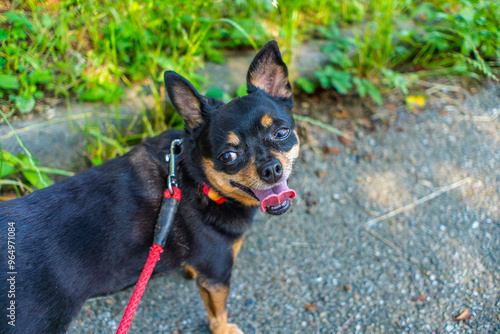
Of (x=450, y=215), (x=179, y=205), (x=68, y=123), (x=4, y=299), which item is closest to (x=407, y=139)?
(x=450, y=215)

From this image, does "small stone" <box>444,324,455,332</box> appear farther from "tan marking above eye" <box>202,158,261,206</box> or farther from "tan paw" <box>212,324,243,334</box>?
"tan marking above eye" <box>202,158,261,206</box>

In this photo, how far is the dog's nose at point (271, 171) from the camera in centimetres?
203

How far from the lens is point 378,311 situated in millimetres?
2584

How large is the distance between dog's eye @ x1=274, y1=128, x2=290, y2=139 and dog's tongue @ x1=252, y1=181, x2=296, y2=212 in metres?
0.31

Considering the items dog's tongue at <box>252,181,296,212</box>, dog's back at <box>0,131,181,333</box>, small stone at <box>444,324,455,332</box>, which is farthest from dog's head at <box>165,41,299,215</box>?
small stone at <box>444,324,455,332</box>

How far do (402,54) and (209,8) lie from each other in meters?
2.52

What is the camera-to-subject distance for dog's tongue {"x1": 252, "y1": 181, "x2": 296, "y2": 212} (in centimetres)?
212

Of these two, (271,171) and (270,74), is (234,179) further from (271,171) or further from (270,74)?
(270,74)

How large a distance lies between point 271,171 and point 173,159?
2.07 ft

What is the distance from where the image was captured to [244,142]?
2.15m

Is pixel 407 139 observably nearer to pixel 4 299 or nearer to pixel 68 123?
pixel 68 123

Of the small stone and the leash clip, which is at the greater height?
the leash clip

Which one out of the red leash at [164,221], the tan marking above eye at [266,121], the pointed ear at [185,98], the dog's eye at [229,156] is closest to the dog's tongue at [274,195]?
the dog's eye at [229,156]

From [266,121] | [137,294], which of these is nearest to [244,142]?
[266,121]
